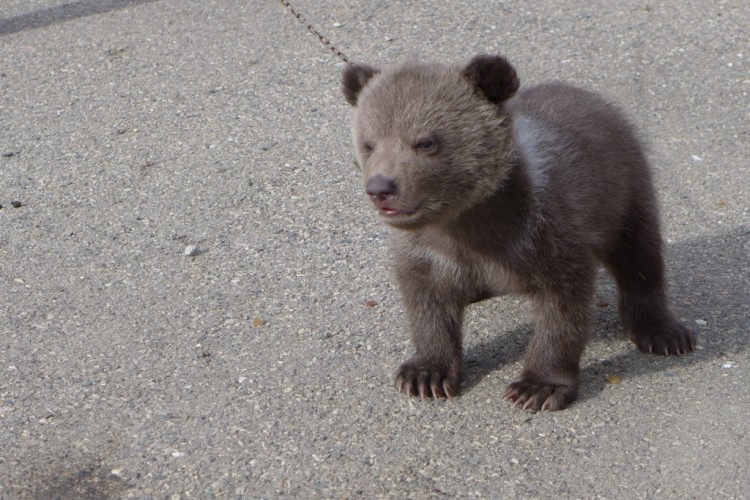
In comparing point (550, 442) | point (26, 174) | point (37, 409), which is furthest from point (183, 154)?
point (550, 442)

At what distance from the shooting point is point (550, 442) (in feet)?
14.0

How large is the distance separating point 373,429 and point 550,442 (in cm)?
70

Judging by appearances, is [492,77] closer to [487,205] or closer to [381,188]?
[487,205]

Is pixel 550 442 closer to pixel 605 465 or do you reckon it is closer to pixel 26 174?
pixel 605 465

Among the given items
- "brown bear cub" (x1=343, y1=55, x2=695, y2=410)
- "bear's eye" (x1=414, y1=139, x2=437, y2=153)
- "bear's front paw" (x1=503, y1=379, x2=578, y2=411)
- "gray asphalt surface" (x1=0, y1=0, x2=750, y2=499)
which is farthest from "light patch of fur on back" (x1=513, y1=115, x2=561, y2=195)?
"gray asphalt surface" (x1=0, y1=0, x2=750, y2=499)

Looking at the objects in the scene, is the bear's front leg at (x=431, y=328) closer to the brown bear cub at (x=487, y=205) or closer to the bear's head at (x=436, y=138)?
the brown bear cub at (x=487, y=205)

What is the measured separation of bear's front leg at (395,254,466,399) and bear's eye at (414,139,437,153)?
1.84 ft

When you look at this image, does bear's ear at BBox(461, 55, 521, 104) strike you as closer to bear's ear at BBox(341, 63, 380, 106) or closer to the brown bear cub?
the brown bear cub

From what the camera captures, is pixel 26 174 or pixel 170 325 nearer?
pixel 170 325

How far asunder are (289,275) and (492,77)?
5.92 feet

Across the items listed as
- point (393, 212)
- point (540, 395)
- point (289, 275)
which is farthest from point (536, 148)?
point (289, 275)

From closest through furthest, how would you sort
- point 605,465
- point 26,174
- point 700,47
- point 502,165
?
point 605,465 → point 502,165 → point 26,174 → point 700,47

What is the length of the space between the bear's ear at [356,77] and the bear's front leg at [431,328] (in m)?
0.76

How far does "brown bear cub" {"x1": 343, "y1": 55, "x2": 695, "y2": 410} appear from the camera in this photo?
432 cm
